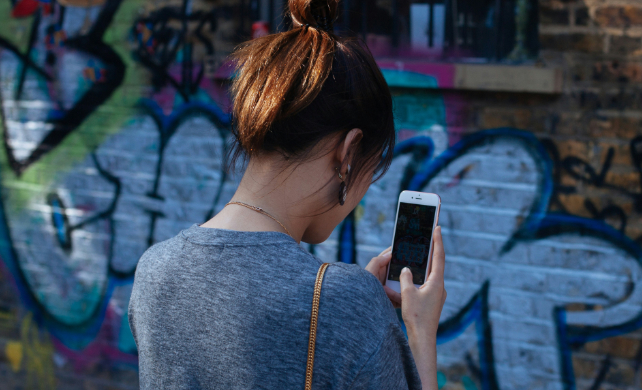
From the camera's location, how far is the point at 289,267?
2.85 ft

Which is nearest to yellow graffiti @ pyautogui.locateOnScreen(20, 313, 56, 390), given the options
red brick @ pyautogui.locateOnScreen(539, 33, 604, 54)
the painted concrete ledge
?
the painted concrete ledge

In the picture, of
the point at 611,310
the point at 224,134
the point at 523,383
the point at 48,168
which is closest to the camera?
the point at 611,310

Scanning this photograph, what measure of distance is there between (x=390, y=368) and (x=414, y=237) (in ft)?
1.54

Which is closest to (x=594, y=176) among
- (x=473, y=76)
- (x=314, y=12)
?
(x=473, y=76)

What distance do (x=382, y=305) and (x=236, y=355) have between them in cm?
25

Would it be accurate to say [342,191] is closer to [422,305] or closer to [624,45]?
[422,305]

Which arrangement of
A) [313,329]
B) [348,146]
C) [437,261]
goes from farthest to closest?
[437,261], [348,146], [313,329]

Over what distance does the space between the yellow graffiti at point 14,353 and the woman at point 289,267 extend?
284 cm

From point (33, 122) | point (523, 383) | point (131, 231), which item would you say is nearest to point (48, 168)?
point (33, 122)

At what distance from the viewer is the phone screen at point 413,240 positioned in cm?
124

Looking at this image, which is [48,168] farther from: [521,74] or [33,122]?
[521,74]

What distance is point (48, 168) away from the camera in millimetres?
3113

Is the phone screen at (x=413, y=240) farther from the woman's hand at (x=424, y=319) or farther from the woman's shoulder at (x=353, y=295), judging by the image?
the woman's shoulder at (x=353, y=295)

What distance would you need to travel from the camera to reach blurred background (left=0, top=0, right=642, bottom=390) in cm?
212
